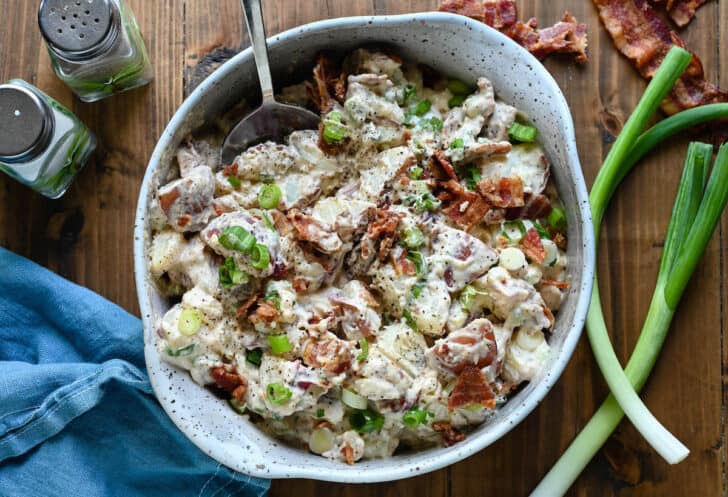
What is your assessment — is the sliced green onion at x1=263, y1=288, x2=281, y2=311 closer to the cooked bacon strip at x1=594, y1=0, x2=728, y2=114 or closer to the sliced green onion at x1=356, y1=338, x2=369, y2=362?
the sliced green onion at x1=356, y1=338, x2=369, y2=362

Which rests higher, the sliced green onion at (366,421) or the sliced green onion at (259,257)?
the sliced green onion at (259,257)

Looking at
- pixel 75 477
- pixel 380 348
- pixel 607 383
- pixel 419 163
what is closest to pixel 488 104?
pixel 419 163

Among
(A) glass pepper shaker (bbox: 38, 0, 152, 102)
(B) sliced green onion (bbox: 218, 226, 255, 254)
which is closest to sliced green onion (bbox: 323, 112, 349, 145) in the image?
(B) sliced green onion (bbox: 218, 226, 255, 254)

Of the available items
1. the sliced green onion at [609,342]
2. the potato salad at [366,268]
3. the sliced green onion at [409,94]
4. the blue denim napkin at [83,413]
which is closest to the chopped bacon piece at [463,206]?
the potato salad at [366,268]

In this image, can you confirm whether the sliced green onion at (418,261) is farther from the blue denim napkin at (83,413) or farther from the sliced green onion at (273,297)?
the blue denim napkin at (83,413)

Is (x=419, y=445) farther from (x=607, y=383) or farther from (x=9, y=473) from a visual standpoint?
(x=9, y=473)

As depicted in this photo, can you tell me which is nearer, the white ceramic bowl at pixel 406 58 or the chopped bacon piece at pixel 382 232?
the white ceramic bowl at pixel 406 58
